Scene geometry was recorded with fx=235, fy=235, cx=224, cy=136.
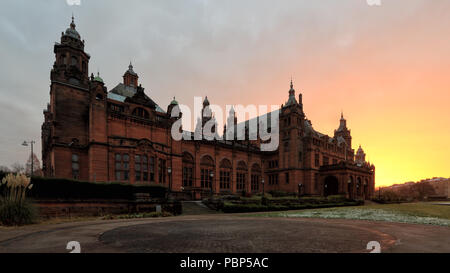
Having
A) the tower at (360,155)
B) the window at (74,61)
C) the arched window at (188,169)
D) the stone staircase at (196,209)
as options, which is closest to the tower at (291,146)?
the arched window at (188,169)

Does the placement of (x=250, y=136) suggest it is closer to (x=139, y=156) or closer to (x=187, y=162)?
(x=187, y=162)

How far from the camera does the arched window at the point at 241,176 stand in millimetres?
53781

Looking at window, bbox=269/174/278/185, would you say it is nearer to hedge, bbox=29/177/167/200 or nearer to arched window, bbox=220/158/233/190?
arched window, bbox=220/158/233/190

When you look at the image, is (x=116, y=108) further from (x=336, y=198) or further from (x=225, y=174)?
(x=336, y=198)

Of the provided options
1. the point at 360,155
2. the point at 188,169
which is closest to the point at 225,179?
the point at 188,169

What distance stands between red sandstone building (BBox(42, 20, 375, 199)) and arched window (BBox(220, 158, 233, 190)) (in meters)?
0.21

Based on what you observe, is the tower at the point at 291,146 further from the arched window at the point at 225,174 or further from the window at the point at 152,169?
the window at the point at 152,169

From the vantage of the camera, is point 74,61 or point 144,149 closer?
point 144,149

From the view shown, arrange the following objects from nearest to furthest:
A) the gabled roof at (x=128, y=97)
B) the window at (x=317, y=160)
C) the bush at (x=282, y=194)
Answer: the gabled roof at (x=128, y=97) → the bush at (x=282, y=194) → the window at (x=317, y=160)

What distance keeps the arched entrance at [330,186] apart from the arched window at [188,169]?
109 feet

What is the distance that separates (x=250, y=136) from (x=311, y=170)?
1829 centimetres

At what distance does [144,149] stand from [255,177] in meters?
31.8

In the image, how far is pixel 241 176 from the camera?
5459 cm
